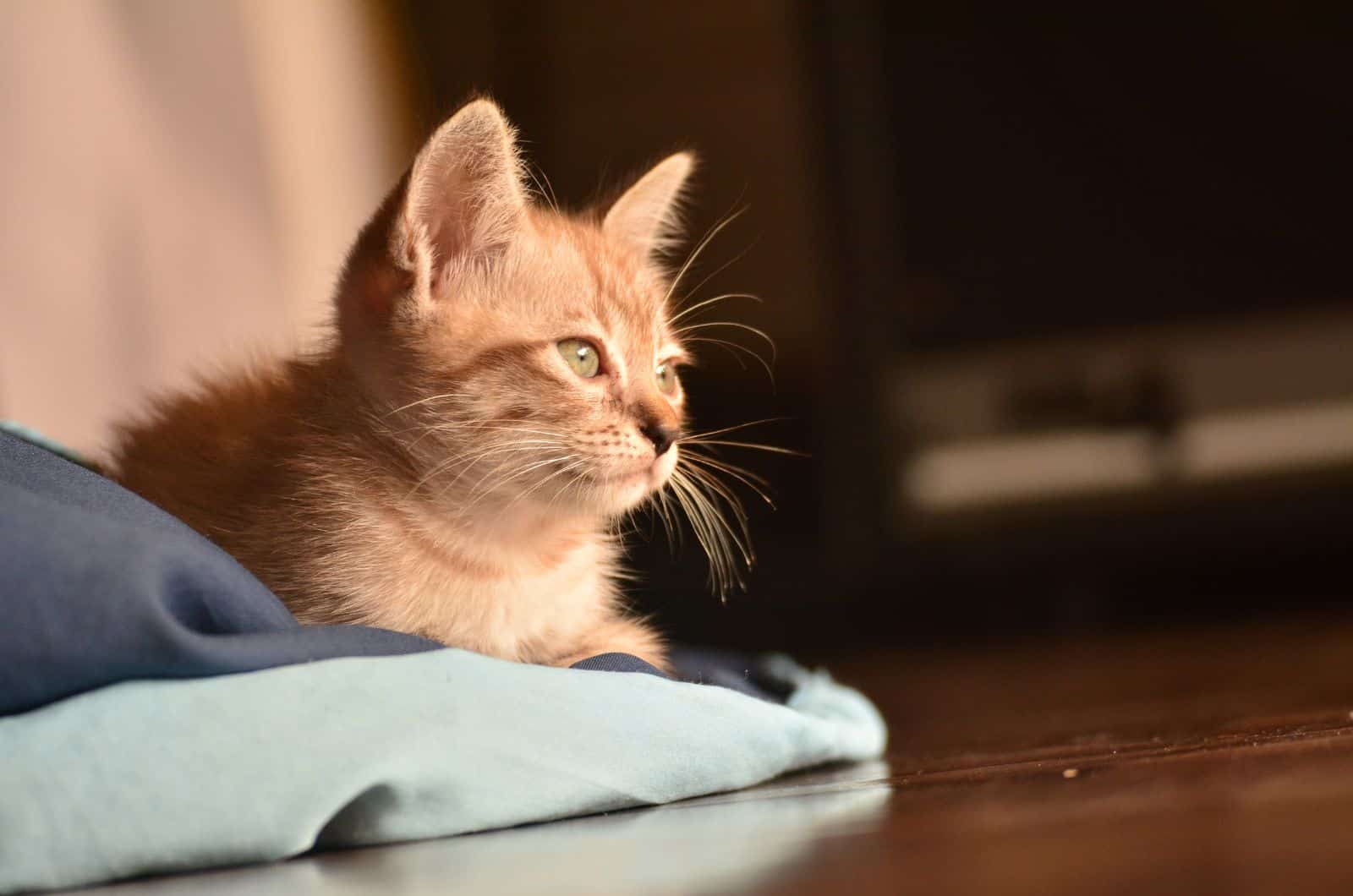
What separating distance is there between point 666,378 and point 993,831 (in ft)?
2.41

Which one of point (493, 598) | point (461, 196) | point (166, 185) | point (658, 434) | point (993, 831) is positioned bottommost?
point (993, 831)

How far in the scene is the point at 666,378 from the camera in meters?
1.39

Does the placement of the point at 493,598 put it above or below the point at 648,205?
below

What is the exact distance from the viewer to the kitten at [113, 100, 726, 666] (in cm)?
114

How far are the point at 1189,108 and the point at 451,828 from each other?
106 inches

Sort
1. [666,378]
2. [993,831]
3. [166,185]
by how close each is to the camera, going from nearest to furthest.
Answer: [993,831] → [666,378] → [166,185]

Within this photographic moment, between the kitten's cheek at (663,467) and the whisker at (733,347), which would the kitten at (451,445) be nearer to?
the kitten's cheek at (663,467)

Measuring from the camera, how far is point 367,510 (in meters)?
1.15

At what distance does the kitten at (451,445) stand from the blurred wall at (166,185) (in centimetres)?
14

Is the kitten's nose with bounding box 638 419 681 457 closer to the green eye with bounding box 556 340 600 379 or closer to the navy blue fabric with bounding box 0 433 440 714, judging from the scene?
the green eye with bounding box 556 340 600 379

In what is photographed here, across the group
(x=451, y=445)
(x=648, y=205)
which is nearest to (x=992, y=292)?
(x=648, y=205)

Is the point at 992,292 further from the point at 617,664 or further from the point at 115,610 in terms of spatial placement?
the point at 115,610

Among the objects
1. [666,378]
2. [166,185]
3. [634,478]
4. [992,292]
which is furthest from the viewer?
[992,292]

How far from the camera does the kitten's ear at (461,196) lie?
115cm
